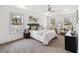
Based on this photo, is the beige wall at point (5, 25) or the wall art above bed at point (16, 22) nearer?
the beige wall at point (5, 25)

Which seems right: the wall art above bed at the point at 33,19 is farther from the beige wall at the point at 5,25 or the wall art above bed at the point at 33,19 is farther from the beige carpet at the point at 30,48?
the beige carpet at the point at 30,48

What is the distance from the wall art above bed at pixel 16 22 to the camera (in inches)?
244

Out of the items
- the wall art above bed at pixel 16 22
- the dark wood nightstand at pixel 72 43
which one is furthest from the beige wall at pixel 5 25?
the dark wood nightstand at pixel 72 43

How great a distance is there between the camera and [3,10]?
527 cm

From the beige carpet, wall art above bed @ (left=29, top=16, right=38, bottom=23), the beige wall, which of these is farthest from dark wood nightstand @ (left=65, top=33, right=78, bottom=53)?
wall art above bed @ (left=29, top=16, right=38, bottom=23)

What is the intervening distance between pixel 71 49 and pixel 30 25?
501cm

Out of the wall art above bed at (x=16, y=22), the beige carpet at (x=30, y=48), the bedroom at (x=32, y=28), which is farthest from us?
the wall art above bed at (x=16, y=22)

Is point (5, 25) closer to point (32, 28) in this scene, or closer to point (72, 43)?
point (32, 28)

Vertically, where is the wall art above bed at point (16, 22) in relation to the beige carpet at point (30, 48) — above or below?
above

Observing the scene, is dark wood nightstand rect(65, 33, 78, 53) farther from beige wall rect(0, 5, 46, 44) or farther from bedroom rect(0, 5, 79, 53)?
beige wall rect(0, 5, 46, 44)

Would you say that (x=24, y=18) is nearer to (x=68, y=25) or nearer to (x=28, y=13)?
(x=28, y=13)

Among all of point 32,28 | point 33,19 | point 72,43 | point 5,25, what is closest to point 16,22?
point 5,25

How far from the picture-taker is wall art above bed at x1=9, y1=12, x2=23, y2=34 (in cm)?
620
